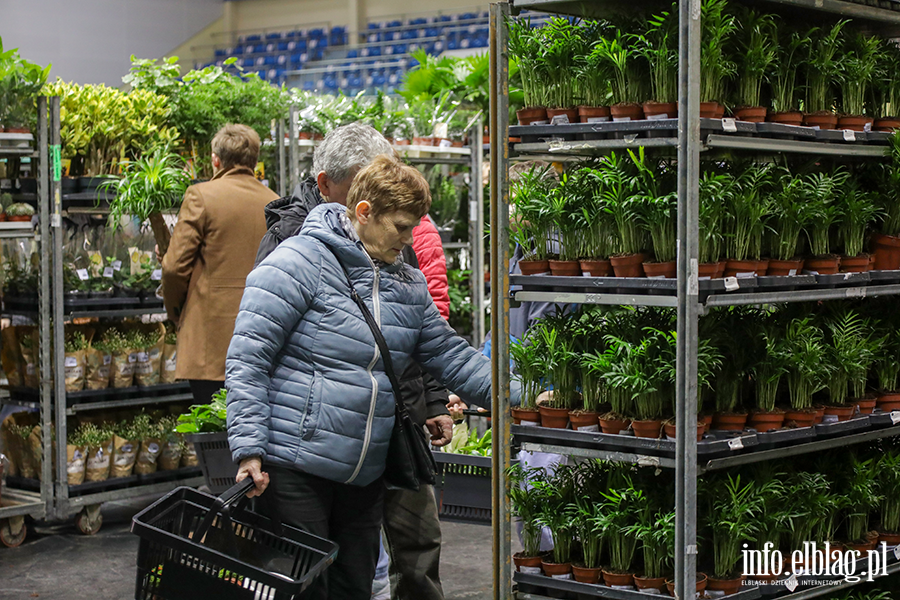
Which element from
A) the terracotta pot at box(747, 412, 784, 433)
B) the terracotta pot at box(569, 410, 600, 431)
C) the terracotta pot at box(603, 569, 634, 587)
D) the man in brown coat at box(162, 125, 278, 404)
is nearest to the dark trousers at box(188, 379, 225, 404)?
the man in brown coat at box(162, 125, 278, 404)

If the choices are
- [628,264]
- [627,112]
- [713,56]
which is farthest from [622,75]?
[628,264]

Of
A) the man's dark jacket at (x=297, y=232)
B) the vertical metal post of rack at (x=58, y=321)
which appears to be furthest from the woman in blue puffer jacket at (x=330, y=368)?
the vertical metal post of rack at (x=58, y=321)

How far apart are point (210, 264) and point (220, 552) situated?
2.49 metres

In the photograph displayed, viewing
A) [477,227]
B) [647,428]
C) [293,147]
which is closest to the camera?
[647,428]

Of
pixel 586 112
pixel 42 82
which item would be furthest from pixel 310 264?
pixel 42 82

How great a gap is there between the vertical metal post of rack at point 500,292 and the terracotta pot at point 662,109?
41 centimetres

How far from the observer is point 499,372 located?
312cm

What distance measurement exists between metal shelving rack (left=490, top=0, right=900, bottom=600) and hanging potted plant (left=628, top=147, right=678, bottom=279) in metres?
0.07

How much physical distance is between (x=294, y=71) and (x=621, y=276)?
1534 cm

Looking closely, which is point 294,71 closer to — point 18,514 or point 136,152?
point 136,152

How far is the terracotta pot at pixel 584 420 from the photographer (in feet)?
9.93

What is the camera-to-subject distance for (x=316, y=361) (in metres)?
2.69

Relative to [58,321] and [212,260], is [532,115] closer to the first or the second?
[212,260]

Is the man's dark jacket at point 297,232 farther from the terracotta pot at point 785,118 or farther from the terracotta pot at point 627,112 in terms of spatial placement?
the terracotta pot at point 785,118
